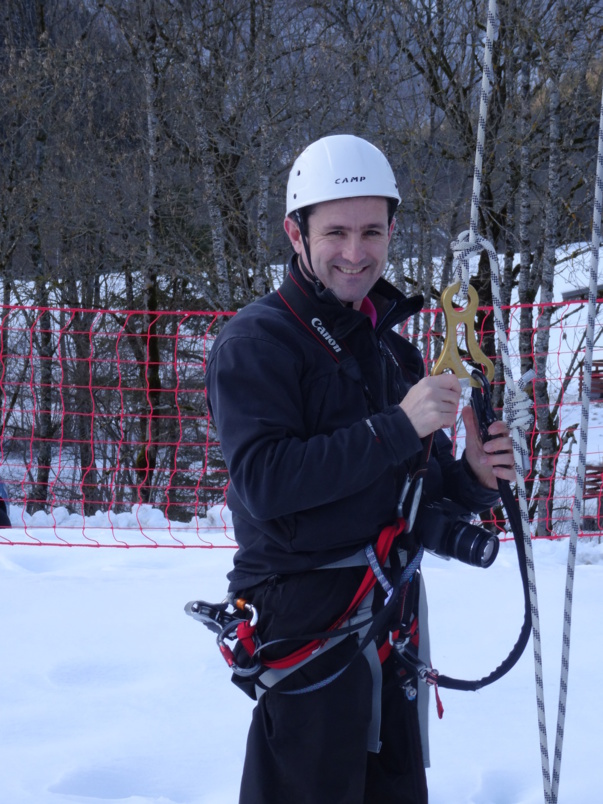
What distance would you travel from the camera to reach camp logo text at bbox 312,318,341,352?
1431mm

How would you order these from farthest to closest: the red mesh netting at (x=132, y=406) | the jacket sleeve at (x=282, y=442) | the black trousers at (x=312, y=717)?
1. the red mesh netting at (x=132, y=406)
2. the black trousers at (x=312, y=717)
3. the jacket sleeve at (x=282, y=442)

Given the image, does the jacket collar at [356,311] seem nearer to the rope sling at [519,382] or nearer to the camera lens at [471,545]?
the rope sling at [519,382]

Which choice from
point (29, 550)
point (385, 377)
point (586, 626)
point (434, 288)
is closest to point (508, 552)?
point (586, 626)

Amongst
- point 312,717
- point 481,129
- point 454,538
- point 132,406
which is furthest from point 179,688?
point 132,406

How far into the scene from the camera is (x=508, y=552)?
4.24 meters

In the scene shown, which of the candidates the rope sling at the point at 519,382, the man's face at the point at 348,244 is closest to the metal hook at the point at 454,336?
the rope sling at the point at 519,382

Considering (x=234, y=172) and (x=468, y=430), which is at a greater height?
(x=234, y=172)

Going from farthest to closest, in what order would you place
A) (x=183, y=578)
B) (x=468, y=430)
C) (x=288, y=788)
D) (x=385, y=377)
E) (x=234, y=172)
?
(x=234, y=172)
(x=183, y=578)
(x=468, y=430)
(x=385, y=377)
(x=288, y=788)

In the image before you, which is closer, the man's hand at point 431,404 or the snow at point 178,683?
the man's hand at point 431,404

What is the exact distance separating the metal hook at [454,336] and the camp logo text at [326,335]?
0.19m

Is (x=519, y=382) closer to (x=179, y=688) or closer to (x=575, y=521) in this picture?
(x=575, y=521)

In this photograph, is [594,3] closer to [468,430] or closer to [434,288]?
[434,288]

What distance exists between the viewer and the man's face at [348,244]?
1.46 m

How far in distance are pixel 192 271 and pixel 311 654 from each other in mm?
9396
